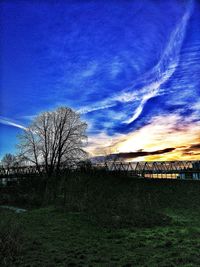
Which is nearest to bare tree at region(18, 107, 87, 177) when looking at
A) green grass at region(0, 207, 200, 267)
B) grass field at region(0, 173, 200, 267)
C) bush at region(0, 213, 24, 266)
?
Result: grass field at region(0, 173, 200, 267)

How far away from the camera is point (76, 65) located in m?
3.90

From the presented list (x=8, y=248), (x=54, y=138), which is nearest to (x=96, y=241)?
(x=8, y=248)

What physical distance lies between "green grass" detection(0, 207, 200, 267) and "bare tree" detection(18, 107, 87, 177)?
1326cm

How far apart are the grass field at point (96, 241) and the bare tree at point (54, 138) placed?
1179cm

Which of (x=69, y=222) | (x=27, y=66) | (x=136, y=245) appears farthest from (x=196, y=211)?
(x=27, y=66)

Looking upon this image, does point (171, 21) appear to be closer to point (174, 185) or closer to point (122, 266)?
point (122, 266)

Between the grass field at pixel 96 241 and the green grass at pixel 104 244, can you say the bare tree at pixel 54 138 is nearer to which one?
the grass field at pixel 96 241

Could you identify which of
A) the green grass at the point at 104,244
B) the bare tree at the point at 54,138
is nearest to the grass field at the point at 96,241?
the green grass at the point at 104,244

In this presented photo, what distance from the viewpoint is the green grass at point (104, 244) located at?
3.75m

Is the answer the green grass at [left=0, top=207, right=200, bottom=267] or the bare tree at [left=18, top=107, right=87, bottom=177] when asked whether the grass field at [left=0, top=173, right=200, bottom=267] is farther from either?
the bare tree at [left=18, top=107, right=87, bottom=177]

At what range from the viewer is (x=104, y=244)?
191 inches

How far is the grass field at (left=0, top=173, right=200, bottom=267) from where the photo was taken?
376 cm

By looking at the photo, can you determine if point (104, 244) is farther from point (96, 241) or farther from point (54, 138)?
point (54, 138)

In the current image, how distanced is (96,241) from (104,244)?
284mm
